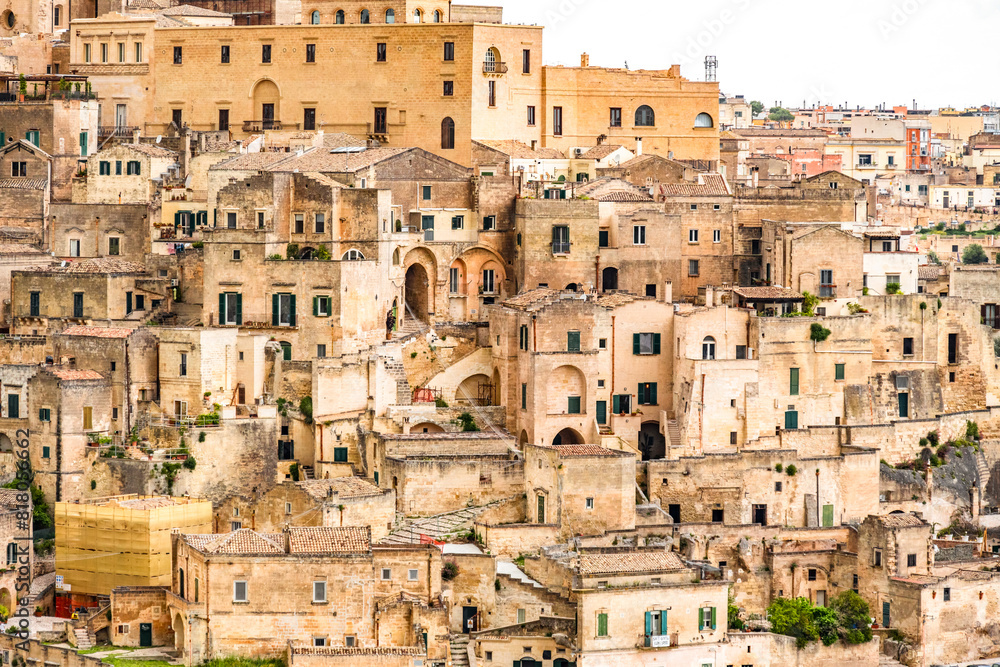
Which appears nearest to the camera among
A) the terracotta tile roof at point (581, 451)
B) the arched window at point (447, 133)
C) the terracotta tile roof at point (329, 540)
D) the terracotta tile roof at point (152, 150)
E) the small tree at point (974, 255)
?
the terracotta tile roof at point (329, 540)

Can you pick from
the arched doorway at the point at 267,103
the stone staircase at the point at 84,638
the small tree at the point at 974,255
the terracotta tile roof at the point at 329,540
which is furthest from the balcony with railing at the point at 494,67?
the stone staircase at the point at 84,638

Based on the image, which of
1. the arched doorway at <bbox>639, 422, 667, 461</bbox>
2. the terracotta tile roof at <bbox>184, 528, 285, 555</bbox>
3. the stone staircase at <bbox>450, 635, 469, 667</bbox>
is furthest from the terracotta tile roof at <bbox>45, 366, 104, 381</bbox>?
the arched doorway at <bbox>639, 422, 667, 461</bbox>

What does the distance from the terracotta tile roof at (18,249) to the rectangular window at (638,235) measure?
1649 cm

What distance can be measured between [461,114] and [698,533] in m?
18.9

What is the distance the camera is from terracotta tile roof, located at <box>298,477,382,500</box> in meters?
54.2

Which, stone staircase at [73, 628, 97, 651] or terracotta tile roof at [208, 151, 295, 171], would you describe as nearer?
stone staircase at [73, 628, 97, 651]

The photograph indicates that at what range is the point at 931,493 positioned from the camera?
205 ft

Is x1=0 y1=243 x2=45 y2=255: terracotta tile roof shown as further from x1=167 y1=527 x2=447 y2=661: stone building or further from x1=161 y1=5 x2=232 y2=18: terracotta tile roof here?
x1=161 y1=5 x2=232 y2=18: terracotta tile roof

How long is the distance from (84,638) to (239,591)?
13.9 feet

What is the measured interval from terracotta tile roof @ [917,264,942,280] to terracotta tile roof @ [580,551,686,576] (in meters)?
18.1

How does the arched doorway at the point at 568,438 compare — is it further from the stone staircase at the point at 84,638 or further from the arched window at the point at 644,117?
the arched window at the point at 644,117

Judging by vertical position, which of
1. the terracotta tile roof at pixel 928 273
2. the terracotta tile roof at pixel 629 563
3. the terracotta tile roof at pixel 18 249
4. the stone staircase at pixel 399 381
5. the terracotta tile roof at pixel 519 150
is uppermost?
the terracotta tile roof at pixel 519 150

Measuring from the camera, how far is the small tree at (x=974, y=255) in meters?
83.8

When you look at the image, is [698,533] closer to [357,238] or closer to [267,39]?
[357,238]
